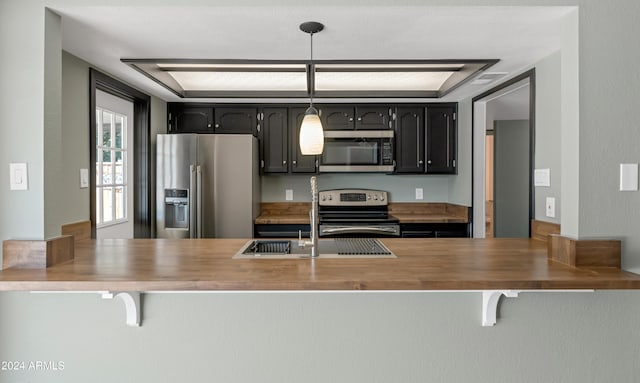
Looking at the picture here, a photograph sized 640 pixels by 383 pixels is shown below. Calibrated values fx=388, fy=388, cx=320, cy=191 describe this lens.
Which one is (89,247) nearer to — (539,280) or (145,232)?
(145,232)

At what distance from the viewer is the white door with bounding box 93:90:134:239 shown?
2.84 metres

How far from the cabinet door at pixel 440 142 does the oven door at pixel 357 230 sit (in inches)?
30.2

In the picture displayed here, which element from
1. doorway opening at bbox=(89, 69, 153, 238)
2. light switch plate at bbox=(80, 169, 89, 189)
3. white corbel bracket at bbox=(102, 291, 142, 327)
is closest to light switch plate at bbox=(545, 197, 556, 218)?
white corbel bracket at bbox=(102, 291, 142, 327)

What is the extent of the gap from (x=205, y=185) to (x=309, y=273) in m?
2.14

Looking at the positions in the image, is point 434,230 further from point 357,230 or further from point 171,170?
point 171,170

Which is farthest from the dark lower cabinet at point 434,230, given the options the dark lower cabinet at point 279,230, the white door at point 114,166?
the white door at point 114,166

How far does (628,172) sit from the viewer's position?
1599 millimetres

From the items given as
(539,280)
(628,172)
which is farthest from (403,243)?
(628,172)

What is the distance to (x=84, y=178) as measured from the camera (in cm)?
241

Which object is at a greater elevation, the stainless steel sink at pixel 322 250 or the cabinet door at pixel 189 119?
the cabinet door at pixel 189 119

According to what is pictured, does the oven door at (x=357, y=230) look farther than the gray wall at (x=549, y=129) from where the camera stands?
Yes

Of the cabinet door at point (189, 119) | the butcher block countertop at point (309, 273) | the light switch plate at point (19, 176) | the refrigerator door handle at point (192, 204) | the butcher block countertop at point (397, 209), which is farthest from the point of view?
the butcher block countertop at point (397, 209)

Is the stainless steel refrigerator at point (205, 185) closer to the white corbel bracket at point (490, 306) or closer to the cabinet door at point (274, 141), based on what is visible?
the cabinet door at point (274, 141)

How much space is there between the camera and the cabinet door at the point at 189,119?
368 cm
